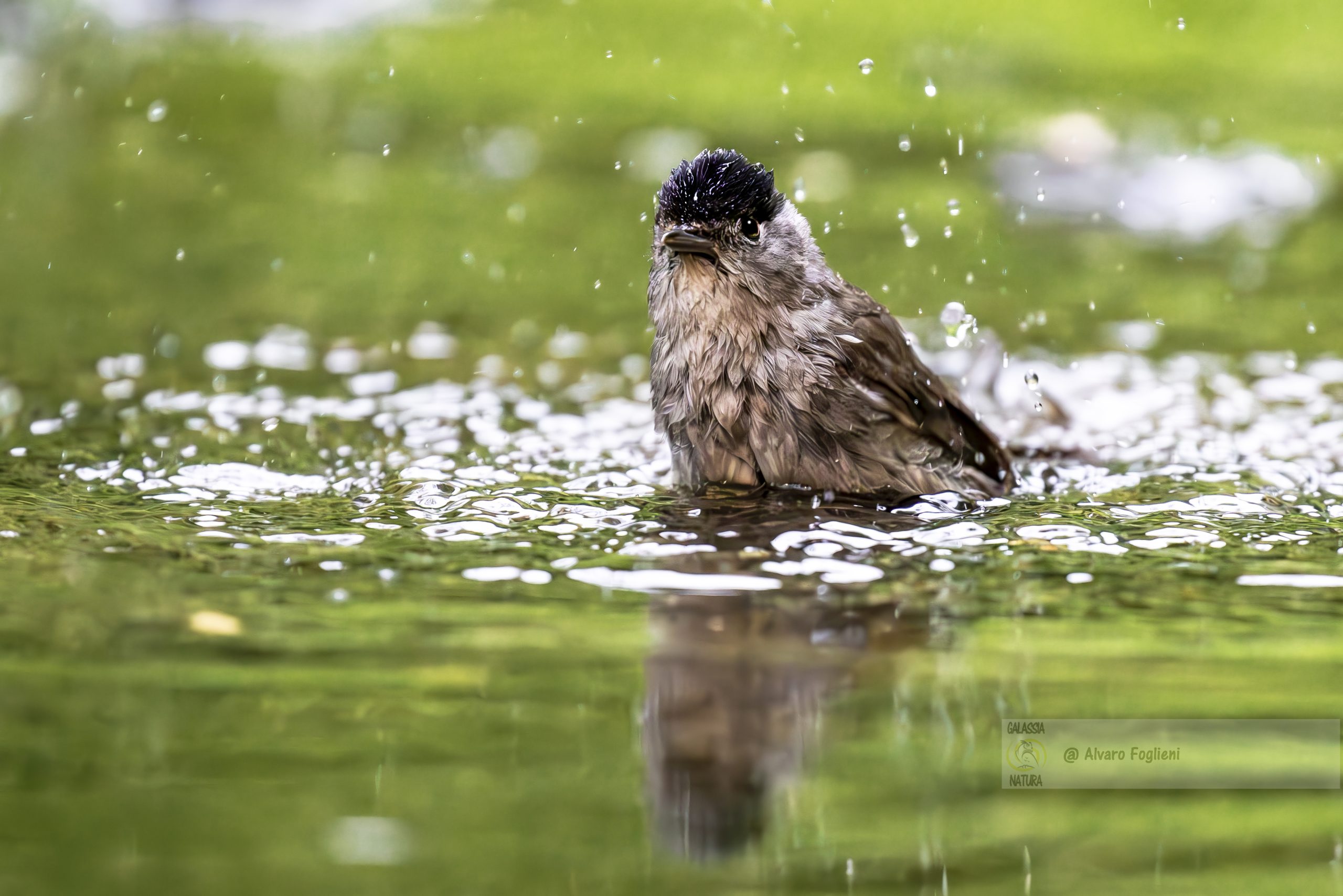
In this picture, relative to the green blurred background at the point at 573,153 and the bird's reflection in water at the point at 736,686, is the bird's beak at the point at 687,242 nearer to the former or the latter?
the bird's reflection in water at the point at 736,686

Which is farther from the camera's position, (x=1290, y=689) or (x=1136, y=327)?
(x=1136, y=327)

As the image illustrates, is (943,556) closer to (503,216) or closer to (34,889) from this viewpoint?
(34,889)

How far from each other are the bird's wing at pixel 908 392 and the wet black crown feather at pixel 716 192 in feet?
1.53

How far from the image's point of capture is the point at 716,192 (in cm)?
491

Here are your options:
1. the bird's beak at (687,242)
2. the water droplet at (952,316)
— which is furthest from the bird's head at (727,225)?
the water droplet at (952,316)

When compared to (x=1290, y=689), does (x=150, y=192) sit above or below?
above

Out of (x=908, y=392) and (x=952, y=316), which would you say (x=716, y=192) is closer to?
(x=908, y=392)

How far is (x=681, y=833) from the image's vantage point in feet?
7.68

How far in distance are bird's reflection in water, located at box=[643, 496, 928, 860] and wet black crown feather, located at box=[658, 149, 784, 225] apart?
4.20 feet

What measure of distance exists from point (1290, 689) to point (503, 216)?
7.04m

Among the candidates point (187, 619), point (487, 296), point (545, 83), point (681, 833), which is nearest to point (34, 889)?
point (681, 833)

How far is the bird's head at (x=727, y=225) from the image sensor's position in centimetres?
491

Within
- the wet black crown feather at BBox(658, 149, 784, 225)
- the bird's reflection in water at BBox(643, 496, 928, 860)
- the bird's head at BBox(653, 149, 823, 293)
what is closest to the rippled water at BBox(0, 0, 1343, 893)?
the bird's reflection in water at BBox(643, 496, 928, 860)

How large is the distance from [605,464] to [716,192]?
108 centimetres
